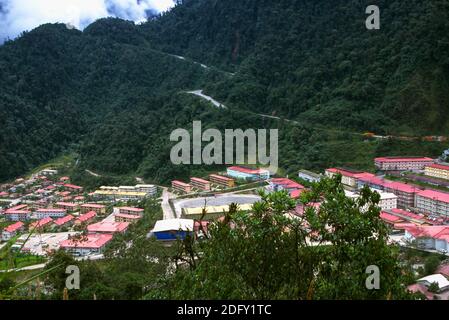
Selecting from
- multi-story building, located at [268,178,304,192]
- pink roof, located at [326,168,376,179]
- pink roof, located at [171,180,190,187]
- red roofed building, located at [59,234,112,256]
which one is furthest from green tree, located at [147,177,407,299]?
pink roof, located at [171,180,190,187]

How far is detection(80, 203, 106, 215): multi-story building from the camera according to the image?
2459cm

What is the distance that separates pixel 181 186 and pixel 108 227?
6.52m

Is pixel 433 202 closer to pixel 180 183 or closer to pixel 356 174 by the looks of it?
pixel 356 174

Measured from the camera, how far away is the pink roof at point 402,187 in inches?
845

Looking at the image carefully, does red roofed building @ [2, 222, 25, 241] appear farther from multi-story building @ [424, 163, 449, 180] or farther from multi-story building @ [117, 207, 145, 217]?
multi-story building @ [424, 163, 449, 180]

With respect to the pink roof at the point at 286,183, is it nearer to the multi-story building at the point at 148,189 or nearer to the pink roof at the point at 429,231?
the multi-story building at the point at 148,189

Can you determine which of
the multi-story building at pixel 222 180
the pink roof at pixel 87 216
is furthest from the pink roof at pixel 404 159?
the pink roof at pixel 87 216

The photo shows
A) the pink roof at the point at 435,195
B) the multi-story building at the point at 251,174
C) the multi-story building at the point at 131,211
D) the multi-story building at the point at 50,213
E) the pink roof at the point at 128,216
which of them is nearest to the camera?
the pink roof at the point at 435,195

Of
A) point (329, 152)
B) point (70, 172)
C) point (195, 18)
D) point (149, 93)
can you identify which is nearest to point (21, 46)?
point (149, 93)

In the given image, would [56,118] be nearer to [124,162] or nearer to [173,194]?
[124,162]

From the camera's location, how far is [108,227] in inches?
834

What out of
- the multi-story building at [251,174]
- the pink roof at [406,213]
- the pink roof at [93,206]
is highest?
the multi-story building at [251,174]

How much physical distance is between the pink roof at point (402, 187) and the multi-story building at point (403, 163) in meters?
2.06

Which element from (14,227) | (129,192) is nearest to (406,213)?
(129,192)
